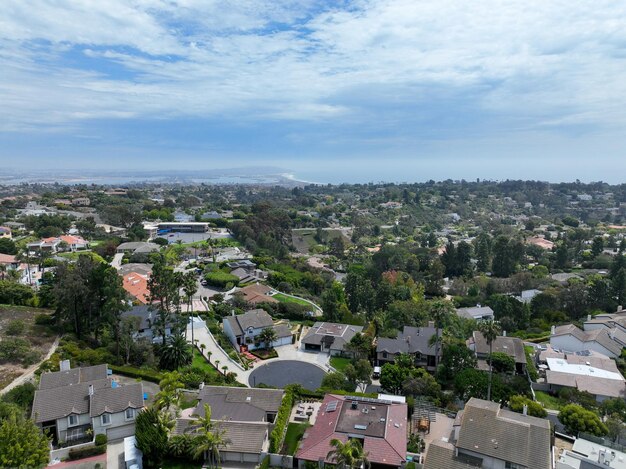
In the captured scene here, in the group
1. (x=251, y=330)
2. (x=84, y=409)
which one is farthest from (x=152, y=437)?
(x=251, y=330)

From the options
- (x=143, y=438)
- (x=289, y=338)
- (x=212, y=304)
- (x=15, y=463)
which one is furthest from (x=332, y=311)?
(x=15, y=463)

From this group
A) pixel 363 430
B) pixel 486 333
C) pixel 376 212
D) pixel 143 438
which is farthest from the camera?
pixel 376 212

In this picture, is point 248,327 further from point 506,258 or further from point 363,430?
point 506,258

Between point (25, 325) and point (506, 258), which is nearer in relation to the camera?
point (25, 325)

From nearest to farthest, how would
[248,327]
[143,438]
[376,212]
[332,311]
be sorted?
[143,438], [248,327], [332,311], [376,212]

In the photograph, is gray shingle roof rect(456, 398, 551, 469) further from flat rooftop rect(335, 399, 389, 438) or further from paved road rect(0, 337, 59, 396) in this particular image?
paved road rect(0, 337, 59, 396)

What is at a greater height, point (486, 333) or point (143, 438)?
point (486, 333)

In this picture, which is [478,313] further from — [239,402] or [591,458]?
[239,402]
